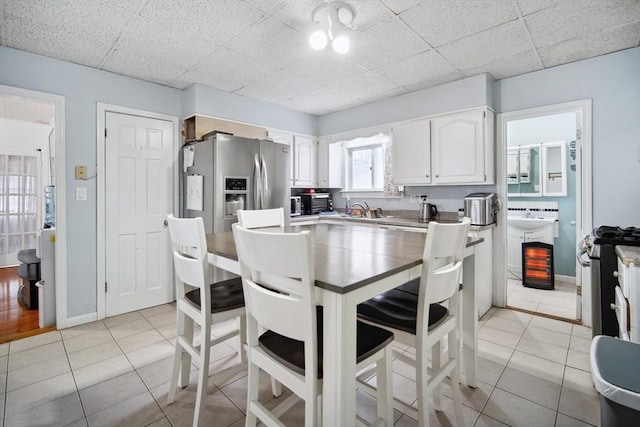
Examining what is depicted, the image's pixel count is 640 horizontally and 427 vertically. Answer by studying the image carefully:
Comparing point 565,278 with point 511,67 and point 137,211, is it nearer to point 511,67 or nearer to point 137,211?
point 511,67

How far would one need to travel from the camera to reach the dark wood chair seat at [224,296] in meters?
1.62

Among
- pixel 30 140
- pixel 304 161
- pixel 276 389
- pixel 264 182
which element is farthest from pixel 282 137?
pixel 30 140

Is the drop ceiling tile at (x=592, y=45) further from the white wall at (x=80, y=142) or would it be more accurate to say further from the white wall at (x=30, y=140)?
the white wall at (x=30, y=140)

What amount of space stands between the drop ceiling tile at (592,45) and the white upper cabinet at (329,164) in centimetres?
259

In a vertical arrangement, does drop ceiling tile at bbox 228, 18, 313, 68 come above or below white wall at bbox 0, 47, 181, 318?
above

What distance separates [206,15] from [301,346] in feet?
7.09

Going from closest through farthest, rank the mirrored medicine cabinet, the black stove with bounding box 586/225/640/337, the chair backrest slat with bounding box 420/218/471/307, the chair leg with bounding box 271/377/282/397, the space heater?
the chair backrest slat with bounding box 420/218/471/307 → the black stove with bounding box 586/225/640/337 → the chair leg with bounding box 271/377/282/397 → the space heater → the mirrored medicine cabinet

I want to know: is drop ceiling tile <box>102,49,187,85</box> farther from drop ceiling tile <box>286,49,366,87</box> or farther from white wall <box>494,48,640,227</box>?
white wall <box>494,48,640,227</box>

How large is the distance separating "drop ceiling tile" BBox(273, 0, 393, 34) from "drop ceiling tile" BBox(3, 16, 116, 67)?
1406 millimetres

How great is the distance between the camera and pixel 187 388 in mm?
1911

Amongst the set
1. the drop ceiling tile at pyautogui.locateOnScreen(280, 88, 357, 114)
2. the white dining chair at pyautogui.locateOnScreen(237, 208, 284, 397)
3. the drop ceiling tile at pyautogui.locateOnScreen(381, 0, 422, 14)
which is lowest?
the white dining chair at pyautogui.locateOnScreen(237, 208, 284, 397)

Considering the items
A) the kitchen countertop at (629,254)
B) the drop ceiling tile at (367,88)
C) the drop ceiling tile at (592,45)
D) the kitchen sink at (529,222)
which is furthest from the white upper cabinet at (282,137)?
the kitchen countertop at (629,254)

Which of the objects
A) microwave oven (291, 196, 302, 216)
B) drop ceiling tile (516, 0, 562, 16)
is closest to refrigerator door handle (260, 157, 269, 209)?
microwave oven (291, 196, 302, 216)

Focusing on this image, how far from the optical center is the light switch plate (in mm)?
2844
